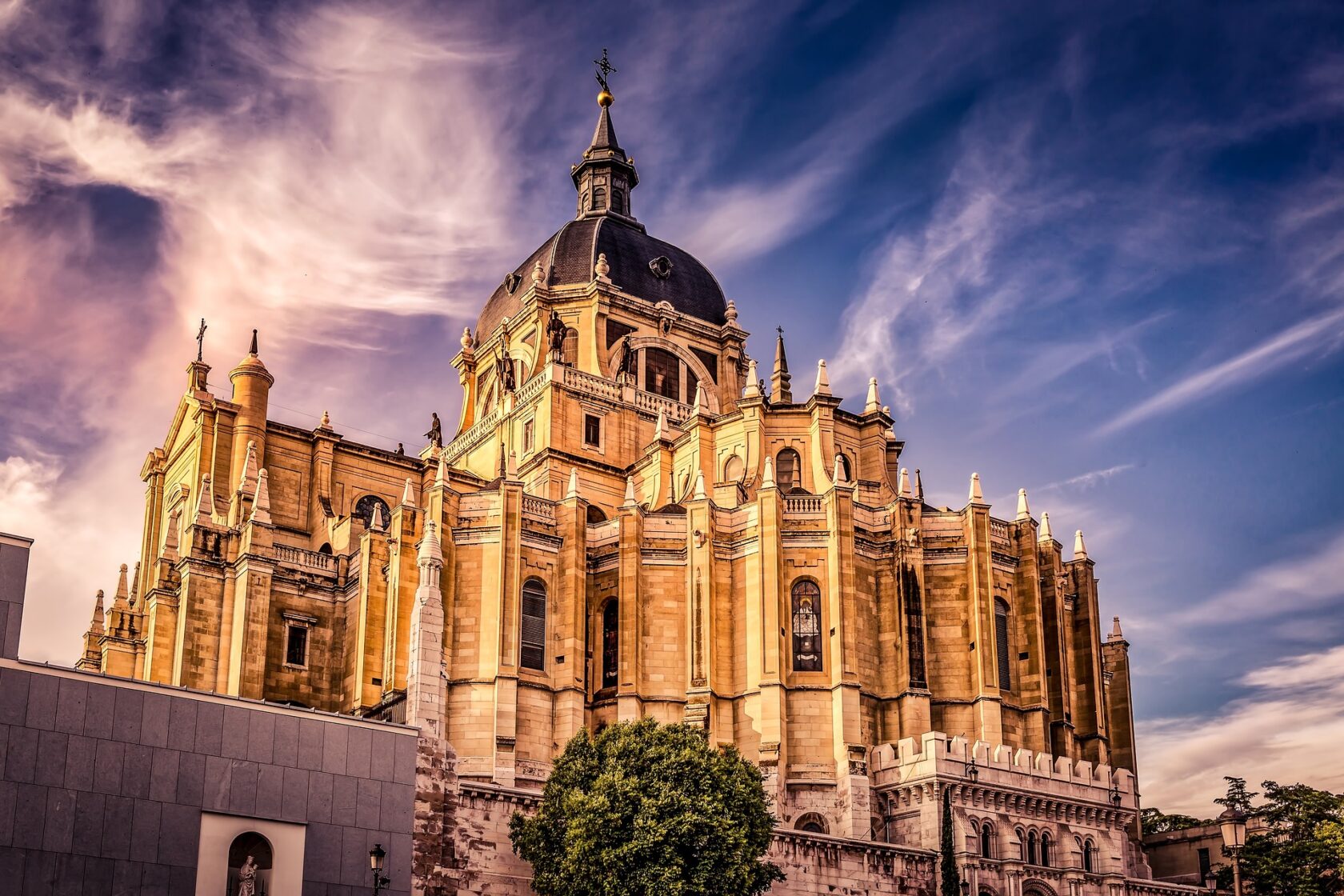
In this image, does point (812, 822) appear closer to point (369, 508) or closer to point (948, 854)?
point (948, 854)

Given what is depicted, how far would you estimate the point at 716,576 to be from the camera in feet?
191

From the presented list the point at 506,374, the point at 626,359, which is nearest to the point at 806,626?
the point at 626,359

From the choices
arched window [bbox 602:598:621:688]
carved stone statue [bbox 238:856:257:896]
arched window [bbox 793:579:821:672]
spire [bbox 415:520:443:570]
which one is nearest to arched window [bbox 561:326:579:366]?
arched window [bbox 602:598:621:688]

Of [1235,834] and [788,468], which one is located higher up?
[788,468]

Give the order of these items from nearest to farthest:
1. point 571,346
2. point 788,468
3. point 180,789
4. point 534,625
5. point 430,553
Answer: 1. point 180,789
2. point 430,553
3. point 534,625
4. point 788,468
5. point 571,346

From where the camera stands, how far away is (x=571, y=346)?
76875 millimetres

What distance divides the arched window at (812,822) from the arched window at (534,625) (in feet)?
35.6

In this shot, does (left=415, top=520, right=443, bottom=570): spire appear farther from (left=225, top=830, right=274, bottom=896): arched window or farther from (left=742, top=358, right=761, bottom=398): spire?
(left=742, top=358, right=761, bottom=398): spire

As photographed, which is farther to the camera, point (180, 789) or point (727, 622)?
point (727, 622)

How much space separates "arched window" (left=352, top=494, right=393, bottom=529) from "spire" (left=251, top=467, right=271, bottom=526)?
6385 millimetres

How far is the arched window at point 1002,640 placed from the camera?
5997cm

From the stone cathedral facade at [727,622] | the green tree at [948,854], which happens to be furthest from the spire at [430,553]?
the green tree at [948,854]

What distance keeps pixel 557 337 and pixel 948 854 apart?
111 feet

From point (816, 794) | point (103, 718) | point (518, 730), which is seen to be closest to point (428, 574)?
point (103, 718)
